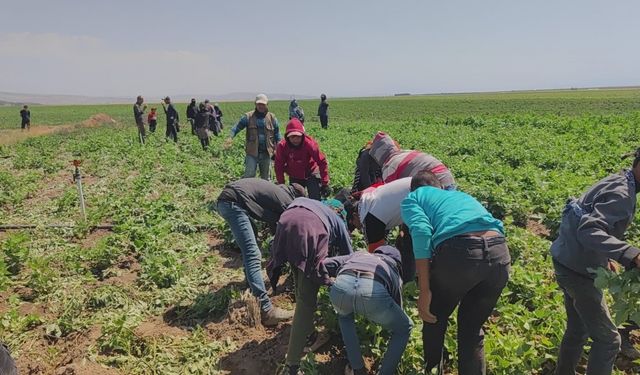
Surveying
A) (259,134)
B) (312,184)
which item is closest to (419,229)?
(312,184)

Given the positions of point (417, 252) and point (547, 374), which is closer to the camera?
point (417, 252)

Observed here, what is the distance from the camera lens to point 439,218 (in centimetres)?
296

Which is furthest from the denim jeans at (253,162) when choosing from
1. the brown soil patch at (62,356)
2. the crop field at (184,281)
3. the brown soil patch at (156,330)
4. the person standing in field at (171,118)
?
the person standing in field at (171,118)

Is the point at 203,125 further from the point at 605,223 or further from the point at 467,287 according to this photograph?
the point at 605,223

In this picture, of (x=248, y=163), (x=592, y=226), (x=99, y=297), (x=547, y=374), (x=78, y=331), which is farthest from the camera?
(x=248, y=163)

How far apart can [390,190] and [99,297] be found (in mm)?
3665

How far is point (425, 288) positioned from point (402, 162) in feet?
7.18

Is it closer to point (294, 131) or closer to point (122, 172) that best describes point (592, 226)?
point (294, 131)

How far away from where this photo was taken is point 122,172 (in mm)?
12875

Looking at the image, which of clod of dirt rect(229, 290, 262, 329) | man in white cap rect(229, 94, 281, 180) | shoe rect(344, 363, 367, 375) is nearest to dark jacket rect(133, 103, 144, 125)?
man in white cap rect(229, 94, 281, 180)

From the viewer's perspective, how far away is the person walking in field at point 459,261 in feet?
9.30

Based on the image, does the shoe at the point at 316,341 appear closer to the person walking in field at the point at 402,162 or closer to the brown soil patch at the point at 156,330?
the brown soil patch at the point at 156,330

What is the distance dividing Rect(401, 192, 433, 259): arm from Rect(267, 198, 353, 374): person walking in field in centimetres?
77

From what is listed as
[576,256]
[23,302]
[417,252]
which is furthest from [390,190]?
[23,302]
